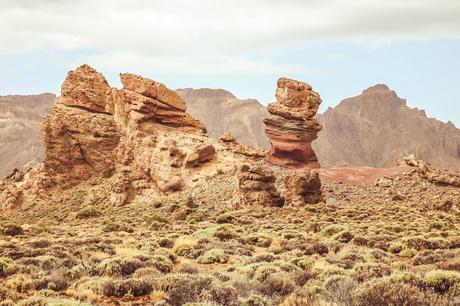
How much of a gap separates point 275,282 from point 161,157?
48184 millimetres

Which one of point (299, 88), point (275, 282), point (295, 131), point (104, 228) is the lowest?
point (104, 228)

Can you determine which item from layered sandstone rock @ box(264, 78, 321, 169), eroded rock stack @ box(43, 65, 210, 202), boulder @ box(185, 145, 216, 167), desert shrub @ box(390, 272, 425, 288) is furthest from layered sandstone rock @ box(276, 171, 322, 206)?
desert shrub @ box(390, 272, 425, 288)

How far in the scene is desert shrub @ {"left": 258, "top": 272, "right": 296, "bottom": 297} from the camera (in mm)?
12547

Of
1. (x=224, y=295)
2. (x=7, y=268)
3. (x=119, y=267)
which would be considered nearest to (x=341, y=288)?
(x=224, y=295)

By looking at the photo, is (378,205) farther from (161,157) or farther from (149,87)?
(149,87)

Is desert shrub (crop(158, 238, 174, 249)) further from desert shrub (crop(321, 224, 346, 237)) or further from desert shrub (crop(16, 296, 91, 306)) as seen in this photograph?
desert shrub (crop(16, 296, 91, 306))

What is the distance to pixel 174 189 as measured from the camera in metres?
57.2

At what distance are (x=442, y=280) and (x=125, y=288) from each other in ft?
24.1

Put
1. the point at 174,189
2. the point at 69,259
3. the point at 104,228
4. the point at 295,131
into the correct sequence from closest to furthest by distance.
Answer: the point at 69,259, the point at 104,228, the point at 174,189, the point at 295,131

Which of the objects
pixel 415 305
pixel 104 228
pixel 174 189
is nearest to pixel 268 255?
pixel 415 305

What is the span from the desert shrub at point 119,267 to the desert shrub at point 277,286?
4624 millimetres

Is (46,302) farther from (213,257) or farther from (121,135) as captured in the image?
(121,135)

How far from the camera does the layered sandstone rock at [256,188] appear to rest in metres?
43.0

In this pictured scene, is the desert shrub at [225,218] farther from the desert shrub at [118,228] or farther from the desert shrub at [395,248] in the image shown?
the desert shrub at [395,248]
